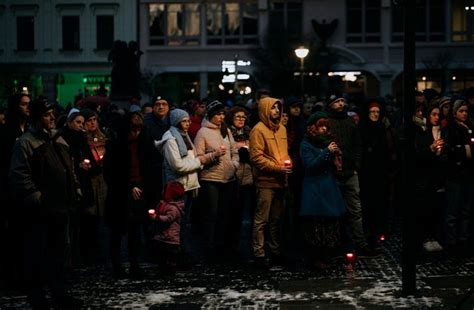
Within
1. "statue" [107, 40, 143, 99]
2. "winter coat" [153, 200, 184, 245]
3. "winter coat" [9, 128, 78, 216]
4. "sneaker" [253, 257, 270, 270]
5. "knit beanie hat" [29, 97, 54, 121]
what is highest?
"statue" [107, 40, 143, 99]

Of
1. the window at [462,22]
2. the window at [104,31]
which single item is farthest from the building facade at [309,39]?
the window at [104,31]

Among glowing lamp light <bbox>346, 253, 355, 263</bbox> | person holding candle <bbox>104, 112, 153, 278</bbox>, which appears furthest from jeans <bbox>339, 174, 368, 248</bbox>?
person holding candle <bbox>104, 112, 153, 278</bbox>

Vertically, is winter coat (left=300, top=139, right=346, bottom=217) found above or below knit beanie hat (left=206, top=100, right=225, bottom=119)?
below

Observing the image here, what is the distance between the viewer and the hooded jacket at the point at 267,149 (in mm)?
11789

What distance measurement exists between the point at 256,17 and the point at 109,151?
147 ft

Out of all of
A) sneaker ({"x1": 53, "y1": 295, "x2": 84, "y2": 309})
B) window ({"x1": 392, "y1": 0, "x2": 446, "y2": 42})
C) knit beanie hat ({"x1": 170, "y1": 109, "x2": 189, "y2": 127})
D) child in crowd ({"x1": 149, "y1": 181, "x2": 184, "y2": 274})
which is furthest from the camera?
window ({"x1": 392, "y1": 0, "x2": 446, "y2": 42})

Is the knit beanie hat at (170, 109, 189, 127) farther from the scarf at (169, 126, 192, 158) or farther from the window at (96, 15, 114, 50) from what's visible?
the window at (96, 15, 114, 50)

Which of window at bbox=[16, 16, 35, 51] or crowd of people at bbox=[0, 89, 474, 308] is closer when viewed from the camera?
crowd of people at bbox=[0, 89, 474, 308]

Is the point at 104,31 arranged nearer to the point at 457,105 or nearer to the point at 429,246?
the point at 457,105

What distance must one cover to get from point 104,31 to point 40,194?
48.8 m

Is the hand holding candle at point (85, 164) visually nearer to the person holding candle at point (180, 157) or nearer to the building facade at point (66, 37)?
the person holding candle at point (180, 157)

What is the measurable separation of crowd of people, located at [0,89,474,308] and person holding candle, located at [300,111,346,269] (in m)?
0.01

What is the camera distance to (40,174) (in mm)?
9023

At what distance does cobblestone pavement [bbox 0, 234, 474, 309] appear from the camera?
31.4 feet
